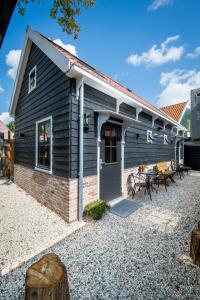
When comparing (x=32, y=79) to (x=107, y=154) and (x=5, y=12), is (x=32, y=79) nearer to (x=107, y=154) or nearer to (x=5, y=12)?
(x=107, y=154)

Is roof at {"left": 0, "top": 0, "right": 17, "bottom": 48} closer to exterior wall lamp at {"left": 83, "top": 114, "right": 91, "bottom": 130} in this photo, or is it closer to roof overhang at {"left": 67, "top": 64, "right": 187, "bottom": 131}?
roof overhang at {"left": 67, "top": 64, "right": 187, "bottom": 131}

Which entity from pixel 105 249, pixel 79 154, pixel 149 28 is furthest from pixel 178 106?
pixel 105 249

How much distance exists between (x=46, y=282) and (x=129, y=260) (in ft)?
5.30

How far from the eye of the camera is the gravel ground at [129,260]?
2.03 meters

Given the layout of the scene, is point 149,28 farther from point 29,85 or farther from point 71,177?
point 71,177

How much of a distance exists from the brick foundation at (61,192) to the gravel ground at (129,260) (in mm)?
590

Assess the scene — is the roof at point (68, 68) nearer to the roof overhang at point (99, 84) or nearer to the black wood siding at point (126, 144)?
the roof overhang at point (99, 84)

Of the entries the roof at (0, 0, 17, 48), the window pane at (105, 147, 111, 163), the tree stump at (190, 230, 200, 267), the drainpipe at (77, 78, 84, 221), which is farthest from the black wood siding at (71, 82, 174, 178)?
the tree stump at (190, 230, 200, 267)

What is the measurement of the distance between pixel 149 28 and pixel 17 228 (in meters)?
6.93

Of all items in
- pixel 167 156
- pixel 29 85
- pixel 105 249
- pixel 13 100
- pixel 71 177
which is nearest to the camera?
pixel 105 249

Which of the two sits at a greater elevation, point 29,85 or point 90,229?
point 29,85

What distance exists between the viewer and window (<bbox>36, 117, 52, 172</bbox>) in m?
5.13

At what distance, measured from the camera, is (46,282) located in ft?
4.69

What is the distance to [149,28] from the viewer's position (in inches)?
205
